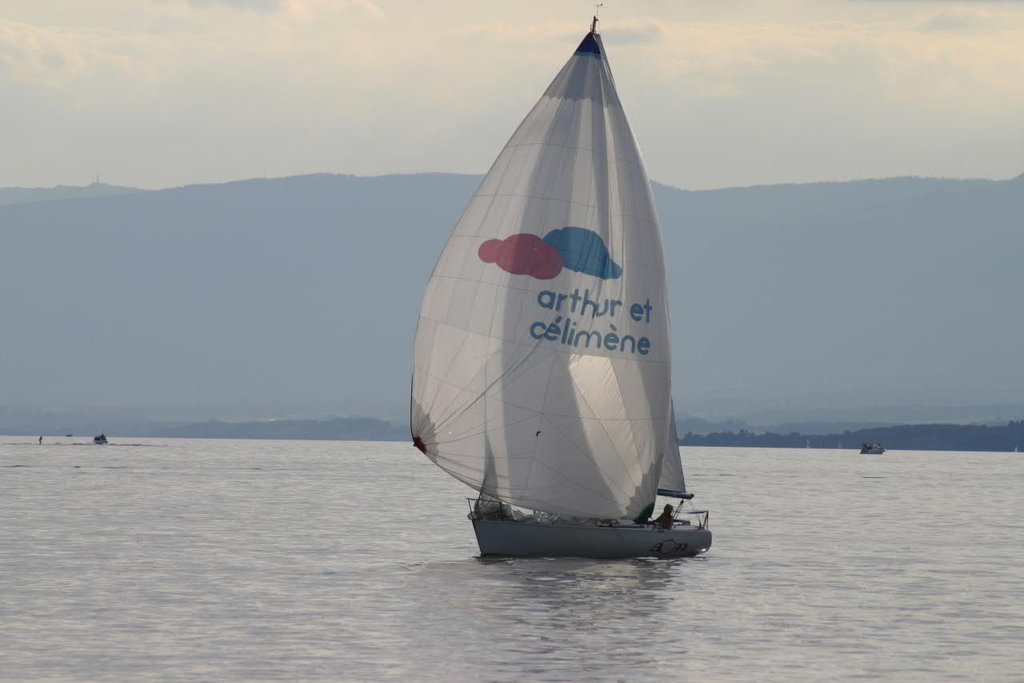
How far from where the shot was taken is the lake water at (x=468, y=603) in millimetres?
38594

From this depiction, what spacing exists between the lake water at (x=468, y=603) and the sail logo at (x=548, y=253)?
941 cm

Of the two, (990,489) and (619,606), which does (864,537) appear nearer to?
(619,606)

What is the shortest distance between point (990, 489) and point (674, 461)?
109649 mm

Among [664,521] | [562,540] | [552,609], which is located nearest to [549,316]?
[562,540]

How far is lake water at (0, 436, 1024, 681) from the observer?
38.6 m

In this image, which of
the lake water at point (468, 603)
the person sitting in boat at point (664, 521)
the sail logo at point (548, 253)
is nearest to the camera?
the lake water at point (468, 603)

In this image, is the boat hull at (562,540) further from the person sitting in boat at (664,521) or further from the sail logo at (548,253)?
the sail logo at (548,253)

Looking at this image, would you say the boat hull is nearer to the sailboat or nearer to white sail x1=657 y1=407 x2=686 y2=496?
the sailboat

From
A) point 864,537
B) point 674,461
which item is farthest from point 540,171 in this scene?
point 864,537

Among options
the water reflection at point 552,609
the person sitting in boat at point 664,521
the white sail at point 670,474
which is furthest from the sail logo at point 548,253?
the water reflection at point 552,609

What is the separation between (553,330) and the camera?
57.4m

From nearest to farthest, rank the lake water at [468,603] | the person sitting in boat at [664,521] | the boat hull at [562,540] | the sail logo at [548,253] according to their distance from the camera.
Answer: the lake water at [468,603] < the sail logo at [548,253] < the boat hull at [562,540] < the person sitting in boat at [664,521]

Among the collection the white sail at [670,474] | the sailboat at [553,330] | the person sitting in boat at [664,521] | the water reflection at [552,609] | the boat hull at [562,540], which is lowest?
the water reflection at [552,609]

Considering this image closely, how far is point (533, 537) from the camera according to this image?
191 feet
